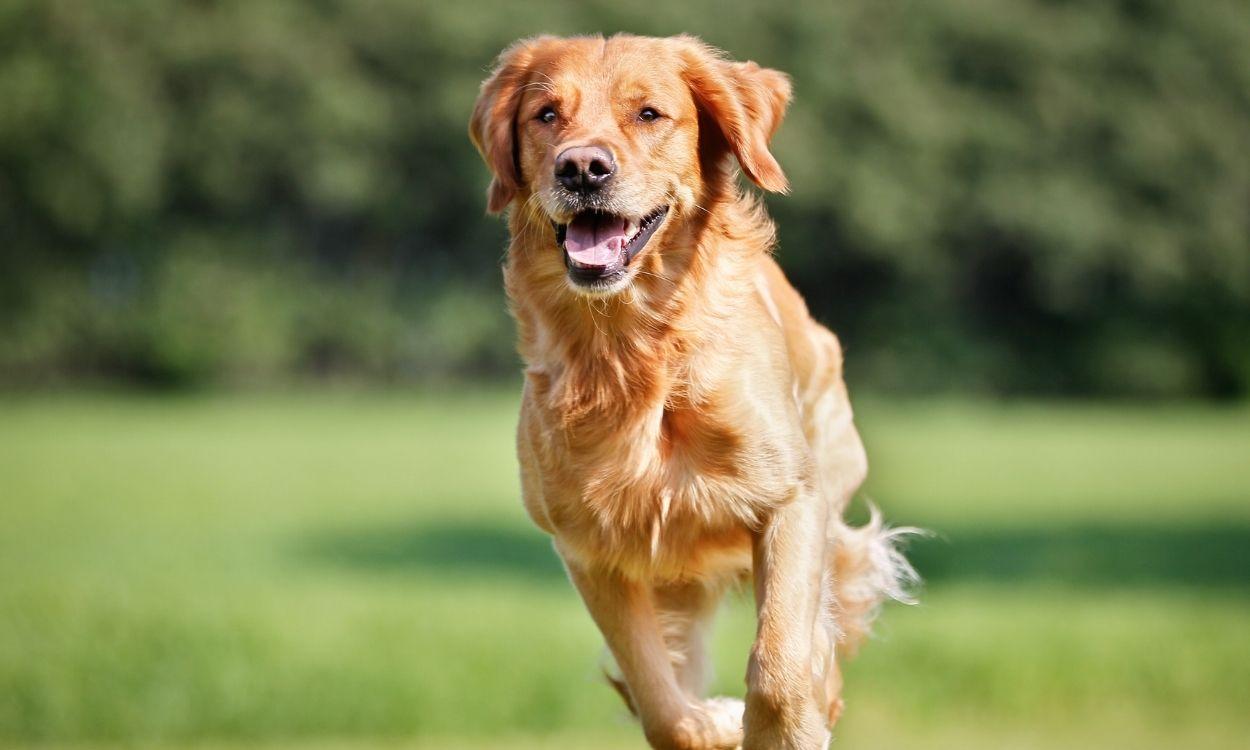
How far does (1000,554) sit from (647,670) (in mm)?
14936

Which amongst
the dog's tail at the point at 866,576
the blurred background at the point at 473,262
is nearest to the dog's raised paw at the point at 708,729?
the dog's tail at the point at 866,576

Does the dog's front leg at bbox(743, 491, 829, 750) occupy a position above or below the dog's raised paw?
above

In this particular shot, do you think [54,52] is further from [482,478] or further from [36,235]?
[482,478]

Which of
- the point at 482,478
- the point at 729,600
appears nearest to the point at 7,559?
the point at 482,478

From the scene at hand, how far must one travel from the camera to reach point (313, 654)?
12.2 metres

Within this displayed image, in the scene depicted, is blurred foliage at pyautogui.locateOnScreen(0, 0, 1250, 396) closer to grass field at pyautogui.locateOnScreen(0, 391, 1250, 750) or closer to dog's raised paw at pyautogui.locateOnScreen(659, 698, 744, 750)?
grass field at pyautogui.locateOnScreen(0, 391, 1250, 750)

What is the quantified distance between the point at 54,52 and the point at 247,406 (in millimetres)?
9302

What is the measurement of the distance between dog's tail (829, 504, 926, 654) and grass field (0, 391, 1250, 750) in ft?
1.21

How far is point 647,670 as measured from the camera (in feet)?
16.1

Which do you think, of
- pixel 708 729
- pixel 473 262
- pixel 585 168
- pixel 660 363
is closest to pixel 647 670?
pixel 708 729

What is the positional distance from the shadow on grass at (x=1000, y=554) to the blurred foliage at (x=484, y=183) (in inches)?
683

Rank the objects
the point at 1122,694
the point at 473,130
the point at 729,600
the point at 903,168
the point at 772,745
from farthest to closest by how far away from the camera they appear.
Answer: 1. the point at 903,168
2. the point at 1122,694
3. the point at 729,600
4. the point at 473,130
5. the point at 772,745

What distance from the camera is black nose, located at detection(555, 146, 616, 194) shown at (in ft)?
14.9

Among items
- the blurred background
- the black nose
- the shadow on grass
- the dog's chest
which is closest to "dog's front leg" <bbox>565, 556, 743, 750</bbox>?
the dog's chest
